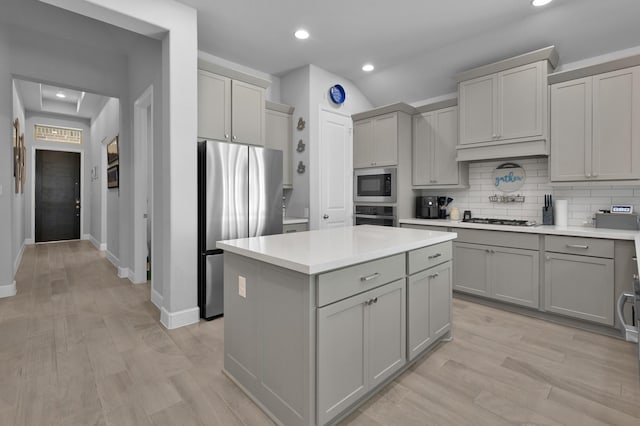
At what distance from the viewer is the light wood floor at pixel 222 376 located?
1744 mm

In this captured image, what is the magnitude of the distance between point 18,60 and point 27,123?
4706mm

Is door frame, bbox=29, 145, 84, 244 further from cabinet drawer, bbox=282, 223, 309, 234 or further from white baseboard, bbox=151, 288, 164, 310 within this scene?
cabinet drawer, bbox=282, 223, 309, 234

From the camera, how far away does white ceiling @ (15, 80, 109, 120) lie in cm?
582

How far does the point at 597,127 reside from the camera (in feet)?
9.84

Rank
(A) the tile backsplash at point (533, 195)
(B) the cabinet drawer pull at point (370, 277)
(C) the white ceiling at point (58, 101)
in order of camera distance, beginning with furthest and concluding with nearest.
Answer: (C) the white ceiling at point (58, 101)
(A) the tile backsplash at point (533, 195)
(B) the cabinet drawer pull at point (370, 277)

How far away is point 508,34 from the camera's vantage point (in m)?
3.35

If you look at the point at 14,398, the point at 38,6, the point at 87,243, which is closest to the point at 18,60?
the point at 38,6

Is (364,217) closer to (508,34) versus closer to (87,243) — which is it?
(508,34)

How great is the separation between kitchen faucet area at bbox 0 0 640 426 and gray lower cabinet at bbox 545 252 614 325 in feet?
0.06

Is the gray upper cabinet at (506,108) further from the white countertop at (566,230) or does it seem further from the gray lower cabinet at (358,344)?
the gray lower cabinet at (358,344)

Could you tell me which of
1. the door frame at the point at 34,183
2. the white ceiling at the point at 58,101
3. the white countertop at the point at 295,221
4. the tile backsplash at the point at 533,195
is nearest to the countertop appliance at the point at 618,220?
the tile backsplash at the point at 533,195

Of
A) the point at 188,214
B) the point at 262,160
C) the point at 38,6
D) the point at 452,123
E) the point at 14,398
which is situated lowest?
the point at 14,398

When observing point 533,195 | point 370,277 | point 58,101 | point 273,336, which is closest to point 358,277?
point 370,277

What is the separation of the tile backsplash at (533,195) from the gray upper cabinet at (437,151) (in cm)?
19
